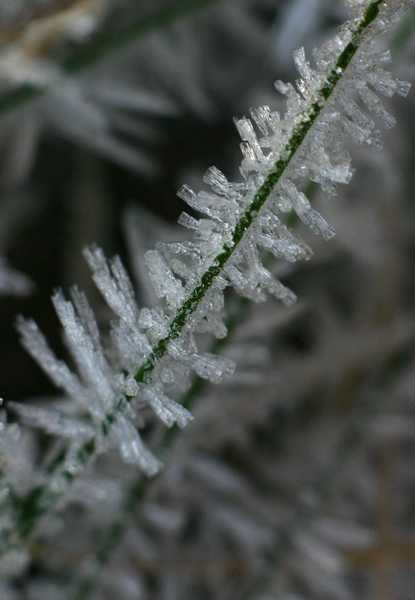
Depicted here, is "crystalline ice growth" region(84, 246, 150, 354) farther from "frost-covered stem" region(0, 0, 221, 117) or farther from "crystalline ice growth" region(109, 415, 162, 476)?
"frost-covered stem" region(0, 0, 221, 117)

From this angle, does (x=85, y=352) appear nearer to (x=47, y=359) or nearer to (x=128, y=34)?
(x=47, y=359)

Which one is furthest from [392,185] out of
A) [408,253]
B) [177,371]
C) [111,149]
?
[177,371]

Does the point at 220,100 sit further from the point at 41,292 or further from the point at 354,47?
the point at 354,47

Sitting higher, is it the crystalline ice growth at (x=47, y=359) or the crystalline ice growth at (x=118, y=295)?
the crystalline ice growth at (x=118, y=295)

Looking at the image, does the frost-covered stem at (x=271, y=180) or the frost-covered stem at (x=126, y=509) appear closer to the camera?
the frost-covered stem at (x=271, y=180)

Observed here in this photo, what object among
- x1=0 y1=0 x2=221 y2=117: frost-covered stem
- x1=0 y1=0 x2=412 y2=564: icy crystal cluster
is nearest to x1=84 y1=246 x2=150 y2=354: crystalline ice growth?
x1=0 y1=0 x2=412 y2=564: icy crystal cluster

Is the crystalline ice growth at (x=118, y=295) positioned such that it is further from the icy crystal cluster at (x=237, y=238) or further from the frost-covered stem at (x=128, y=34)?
the frost-covered stem at (x=128, y=34)

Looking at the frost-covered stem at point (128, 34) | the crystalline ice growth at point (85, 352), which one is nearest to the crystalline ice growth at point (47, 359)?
the crystalline ice growth at point (85, 352)
